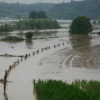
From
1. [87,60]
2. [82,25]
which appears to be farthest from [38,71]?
[82,25]

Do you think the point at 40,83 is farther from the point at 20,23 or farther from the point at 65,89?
the point at 20,23

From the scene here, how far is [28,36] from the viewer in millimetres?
94000

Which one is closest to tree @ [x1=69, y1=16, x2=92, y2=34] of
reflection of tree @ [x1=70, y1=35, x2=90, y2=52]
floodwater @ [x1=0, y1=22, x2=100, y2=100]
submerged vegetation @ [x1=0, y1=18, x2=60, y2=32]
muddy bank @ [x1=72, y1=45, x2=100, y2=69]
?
reflection of tree @ [x1=70, y1=35, x2=90, y2=52]

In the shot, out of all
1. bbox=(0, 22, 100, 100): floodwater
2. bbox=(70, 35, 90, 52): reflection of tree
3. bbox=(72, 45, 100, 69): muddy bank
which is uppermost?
bbox=(0, 22, 100, 100): floodwater

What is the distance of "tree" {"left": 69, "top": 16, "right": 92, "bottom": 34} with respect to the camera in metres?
107

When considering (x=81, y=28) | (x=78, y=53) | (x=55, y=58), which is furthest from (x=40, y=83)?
(x=81, y=28)

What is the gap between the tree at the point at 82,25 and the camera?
350 feet

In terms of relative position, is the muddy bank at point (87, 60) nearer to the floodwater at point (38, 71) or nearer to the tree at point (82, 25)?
the floodwater at point (38, 71)

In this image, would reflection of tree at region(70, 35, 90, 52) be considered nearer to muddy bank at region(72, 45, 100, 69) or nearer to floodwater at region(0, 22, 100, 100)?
muddy bank at region(72, 45, 100, 69)

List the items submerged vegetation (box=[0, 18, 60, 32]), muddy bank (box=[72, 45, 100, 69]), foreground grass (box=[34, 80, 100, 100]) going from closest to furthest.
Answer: foreground grass (box=[34, 80, 100, 100]) < muddy bank (box=[72, 45, 100, 69]) < submerged vegetation (box=[0, 18, 60, 32])

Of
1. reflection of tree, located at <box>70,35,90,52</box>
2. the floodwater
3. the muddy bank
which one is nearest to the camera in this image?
the floodwater

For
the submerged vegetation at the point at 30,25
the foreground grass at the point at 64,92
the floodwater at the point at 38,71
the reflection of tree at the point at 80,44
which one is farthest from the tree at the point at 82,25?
the foreground grass at the point at 64,92

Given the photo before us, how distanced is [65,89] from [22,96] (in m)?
5.43

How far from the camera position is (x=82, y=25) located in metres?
107
